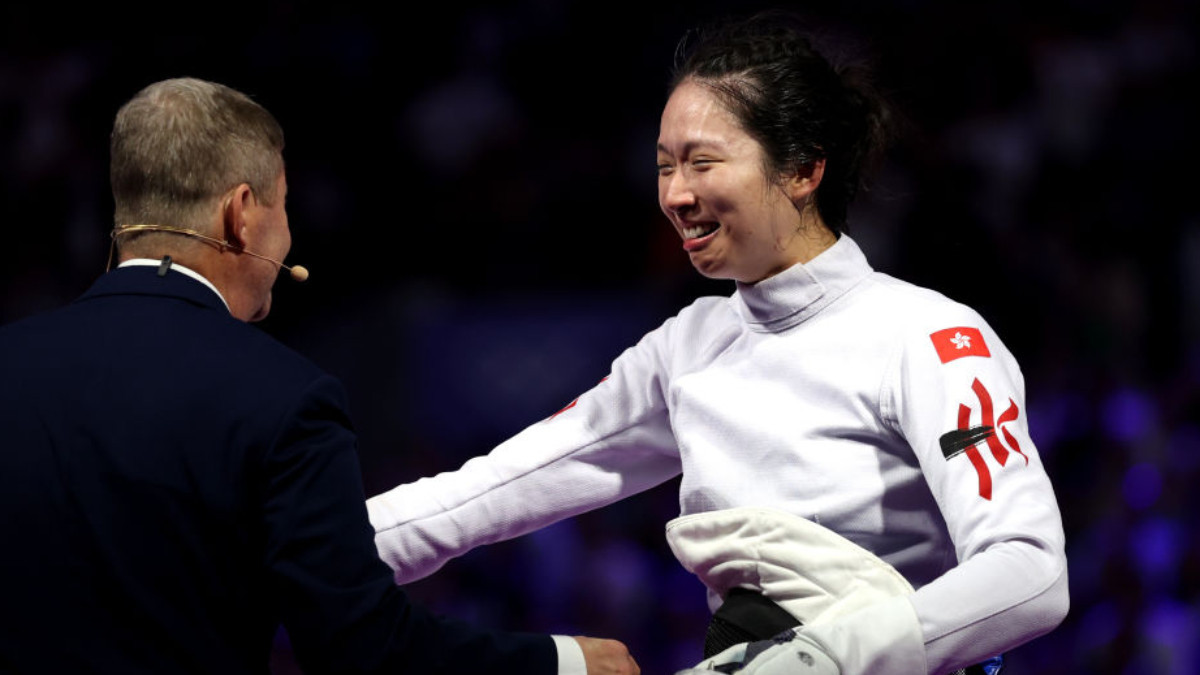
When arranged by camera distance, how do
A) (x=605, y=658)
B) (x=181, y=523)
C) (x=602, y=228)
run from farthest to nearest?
(x=602, y=228)
(x=605, y=658)
(x=181, y=523)

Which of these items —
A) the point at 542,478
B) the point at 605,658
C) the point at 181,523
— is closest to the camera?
the point at 181,523

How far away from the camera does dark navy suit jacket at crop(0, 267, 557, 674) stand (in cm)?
157

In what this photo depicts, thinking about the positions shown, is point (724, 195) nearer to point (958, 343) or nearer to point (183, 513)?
point (958, 343)

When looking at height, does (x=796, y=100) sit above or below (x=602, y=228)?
above

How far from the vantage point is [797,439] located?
1882 millimetres

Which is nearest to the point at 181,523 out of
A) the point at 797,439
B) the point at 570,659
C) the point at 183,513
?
the point at 183,513

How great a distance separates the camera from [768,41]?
2.09 meters

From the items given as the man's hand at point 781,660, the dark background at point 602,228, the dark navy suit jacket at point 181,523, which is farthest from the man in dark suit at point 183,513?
the dark background at point 602,228

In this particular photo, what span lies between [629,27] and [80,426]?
3.82 metres

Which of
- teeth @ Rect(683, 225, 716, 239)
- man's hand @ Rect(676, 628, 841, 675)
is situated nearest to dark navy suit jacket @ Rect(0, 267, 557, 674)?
man's hand @ Rect(676, 628, 841, 675)

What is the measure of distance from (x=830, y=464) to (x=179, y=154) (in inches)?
38.9

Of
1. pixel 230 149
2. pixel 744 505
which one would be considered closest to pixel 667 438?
pixel 744 505

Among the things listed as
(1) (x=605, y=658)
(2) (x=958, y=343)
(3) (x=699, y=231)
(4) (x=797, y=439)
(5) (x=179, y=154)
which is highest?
(5) (x=179, y=154)

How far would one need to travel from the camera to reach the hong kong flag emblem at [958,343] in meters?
1.82
